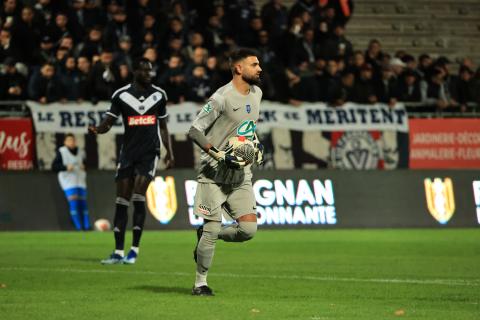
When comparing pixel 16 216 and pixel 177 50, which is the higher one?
pixel 177 50

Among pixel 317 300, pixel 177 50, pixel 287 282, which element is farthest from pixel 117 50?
pixel 317 300

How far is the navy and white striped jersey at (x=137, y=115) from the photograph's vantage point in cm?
1491

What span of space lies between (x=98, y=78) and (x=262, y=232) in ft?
14.4

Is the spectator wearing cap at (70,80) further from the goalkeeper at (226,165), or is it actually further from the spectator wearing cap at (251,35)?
the goalkeeper at (226,165)

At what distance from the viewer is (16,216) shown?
70.1ft

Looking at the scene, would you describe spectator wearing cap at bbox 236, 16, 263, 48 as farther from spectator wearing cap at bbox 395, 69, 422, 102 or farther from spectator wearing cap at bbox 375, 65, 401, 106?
spectator wearing cap at bbox 395, 69, 422, 102

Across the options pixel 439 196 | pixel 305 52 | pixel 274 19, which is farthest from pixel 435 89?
pixel 439 196

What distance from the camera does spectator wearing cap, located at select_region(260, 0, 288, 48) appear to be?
27141mm

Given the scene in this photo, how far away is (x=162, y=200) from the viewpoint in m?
22.0

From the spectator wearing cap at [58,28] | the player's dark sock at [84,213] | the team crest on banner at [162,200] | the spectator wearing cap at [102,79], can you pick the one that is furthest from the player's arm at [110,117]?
the spectator wearing cap at [58,28]

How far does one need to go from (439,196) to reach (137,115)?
9.46m

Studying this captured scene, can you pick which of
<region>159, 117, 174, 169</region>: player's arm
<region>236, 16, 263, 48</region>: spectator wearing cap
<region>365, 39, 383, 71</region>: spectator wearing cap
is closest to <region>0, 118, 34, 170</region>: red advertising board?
<region>236, 16, 263, 48</region>: spectator wearing cap

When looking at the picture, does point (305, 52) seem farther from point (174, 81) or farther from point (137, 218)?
point (137, 218)

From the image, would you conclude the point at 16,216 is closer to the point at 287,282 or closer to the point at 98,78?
the point at 98,78
